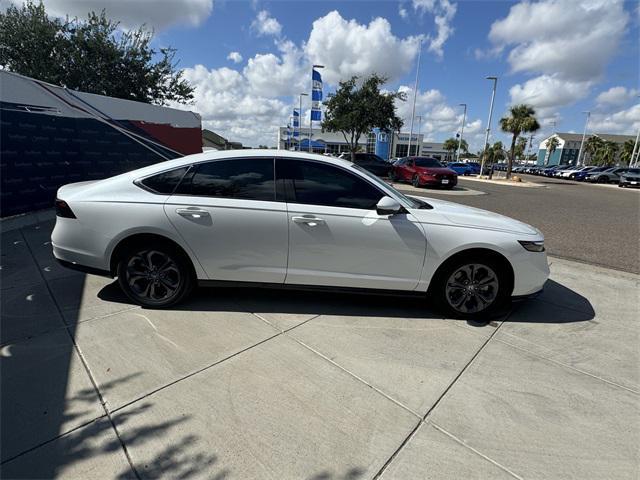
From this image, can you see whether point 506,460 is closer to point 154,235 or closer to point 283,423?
point 283,423

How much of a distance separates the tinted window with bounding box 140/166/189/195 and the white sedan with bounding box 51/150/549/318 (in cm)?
1

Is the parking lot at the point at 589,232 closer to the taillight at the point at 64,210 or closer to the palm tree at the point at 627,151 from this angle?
the taillight at the point at 64,210

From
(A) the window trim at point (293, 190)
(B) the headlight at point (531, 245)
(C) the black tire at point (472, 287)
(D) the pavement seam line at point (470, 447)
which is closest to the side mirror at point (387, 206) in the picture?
(A) the window trim at point (293, 190)

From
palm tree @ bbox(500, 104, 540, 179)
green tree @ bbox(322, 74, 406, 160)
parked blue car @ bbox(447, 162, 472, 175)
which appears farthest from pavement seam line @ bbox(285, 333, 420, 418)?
parked blue car @ bbox(447, 162, 472, 175)

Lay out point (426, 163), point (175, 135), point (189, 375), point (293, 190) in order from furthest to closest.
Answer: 1. point (426, 163)
2. point (175, 135)
3. point (293, 190)
4. point (189, 375)

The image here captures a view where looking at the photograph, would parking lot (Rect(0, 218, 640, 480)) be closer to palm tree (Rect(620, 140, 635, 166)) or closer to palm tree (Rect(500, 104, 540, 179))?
palm tree (Rect(500, 104, 540, 179))

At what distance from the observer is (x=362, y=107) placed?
2431cm

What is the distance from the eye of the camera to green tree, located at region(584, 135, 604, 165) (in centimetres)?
6944

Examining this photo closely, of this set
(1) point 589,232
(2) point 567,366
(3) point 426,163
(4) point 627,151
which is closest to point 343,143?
(3) point 426,163

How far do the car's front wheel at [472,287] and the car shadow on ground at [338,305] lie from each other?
15 cm

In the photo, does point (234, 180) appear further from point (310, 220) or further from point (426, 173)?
point (426, 173)

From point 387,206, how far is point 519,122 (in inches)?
1275

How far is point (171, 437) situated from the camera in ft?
6.50

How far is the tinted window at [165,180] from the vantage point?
3.34 meters
